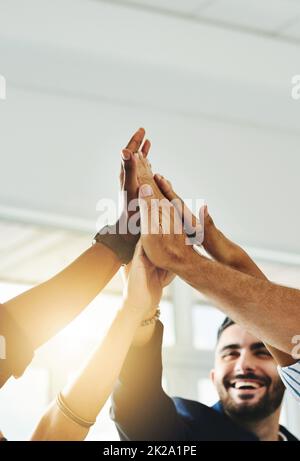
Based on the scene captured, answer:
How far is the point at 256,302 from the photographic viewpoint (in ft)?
5.09

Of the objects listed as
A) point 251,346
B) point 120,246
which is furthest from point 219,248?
point 251,346

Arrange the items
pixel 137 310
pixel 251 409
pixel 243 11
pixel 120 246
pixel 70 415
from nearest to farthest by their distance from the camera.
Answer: pixel 70 415 < pixel 137 310 < pixel 120 246 < pixel 251 409 < pixel 243 11

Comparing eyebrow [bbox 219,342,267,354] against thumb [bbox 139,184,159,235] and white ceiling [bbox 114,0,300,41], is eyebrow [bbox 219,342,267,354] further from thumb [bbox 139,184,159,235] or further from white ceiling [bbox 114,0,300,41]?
white ceiling [bbox 114,0,300,41]

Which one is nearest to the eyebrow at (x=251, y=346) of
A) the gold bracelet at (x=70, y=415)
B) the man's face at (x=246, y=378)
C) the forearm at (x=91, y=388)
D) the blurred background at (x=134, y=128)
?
the man's face at (x=246, y=378)

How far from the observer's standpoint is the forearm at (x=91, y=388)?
143 centimetres

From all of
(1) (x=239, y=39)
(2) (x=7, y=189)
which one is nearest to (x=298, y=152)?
(1) (x=239, y=39)

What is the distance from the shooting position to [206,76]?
3.71 meters

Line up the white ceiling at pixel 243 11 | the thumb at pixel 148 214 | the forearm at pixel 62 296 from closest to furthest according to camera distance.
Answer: the forearm at pixel 62 296, the thumb at pixel 148 214, the white ceiling at pixel 243 11

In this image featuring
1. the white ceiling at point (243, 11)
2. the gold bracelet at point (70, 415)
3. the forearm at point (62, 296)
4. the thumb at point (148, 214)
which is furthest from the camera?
the white ceiling at point (243, 11)

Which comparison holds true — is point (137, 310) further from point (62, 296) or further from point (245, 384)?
point (245, 384)

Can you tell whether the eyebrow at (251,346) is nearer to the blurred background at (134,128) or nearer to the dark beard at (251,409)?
the dark beard at (251,409)

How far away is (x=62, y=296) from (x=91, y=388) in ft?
0.76

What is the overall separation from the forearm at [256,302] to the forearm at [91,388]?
17 cm

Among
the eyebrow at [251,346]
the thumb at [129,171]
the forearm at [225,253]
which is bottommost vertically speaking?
the eyebrow at [251,346]
